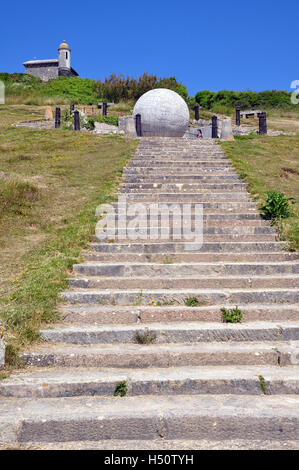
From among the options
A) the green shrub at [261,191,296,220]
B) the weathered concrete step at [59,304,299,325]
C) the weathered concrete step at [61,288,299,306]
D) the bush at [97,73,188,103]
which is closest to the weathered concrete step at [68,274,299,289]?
the weathered concrete step at [61,288,299,306]

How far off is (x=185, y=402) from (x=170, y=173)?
8369 mm

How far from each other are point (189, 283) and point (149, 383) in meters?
2.14

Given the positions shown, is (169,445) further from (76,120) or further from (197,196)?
(76,120)

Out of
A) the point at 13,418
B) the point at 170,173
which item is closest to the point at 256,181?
the point at 170,173

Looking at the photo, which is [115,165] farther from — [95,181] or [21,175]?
[21,175]

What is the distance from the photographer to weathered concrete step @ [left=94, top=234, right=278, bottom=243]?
6.71m

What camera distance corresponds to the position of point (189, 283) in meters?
5.20

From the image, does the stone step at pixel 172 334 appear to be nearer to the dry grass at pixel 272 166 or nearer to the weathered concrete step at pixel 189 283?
the weathered concrete step at pixel 189 283

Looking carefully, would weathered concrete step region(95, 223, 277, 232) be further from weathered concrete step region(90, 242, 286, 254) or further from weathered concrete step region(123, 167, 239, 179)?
weathered concrete step region(123, 167, 239, 179)

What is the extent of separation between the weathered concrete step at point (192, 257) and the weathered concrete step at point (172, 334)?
1.97m

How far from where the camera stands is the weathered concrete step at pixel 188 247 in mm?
6344

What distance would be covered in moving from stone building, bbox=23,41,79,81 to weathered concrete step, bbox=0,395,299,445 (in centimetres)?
5845

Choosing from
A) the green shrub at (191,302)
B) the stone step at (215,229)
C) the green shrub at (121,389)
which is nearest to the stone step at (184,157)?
the stone step at (215,229)

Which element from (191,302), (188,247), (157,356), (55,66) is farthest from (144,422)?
(55,66)
